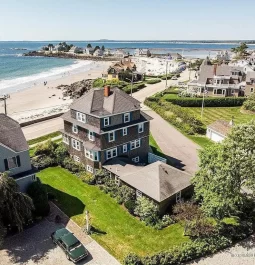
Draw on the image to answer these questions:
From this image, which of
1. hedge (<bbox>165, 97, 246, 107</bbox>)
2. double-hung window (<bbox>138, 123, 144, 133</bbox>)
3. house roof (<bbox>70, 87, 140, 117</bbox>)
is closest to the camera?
house roof (<bbox>70, 87, 140, 117</bbox>)

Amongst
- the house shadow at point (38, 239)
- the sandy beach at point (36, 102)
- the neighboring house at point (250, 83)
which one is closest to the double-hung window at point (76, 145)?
the house shadow at point (38, 239)

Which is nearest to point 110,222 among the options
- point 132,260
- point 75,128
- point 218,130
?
point 132,260

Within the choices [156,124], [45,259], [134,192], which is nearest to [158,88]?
[156,124]

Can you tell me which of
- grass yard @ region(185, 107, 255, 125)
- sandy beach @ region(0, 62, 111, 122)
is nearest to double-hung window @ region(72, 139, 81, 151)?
sandy beach @ region(0, 62, 111, 122)

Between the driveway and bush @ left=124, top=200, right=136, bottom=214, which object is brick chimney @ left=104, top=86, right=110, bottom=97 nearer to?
bush @ left=124, top=200, right=136, bottom=214

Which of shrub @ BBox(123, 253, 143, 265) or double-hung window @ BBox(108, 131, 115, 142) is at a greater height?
double-hung window @ BBox(108, 131, 115, 142)

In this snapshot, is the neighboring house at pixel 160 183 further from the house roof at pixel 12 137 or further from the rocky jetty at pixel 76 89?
the rocky jetty at pixel 76 89
